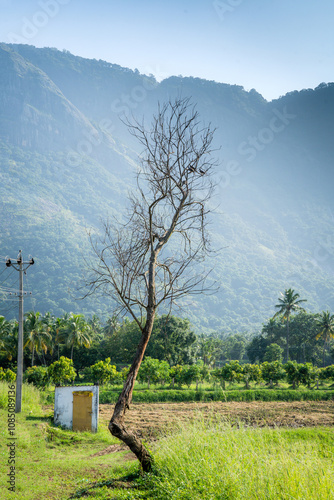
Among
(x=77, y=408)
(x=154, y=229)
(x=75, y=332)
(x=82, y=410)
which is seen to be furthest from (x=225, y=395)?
(x=154, y=229)

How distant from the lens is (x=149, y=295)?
23.1 ft

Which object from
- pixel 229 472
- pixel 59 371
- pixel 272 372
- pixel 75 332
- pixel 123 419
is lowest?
pixel 272 372

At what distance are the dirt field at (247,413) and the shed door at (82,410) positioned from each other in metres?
2.70

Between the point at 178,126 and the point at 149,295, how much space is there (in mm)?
3142

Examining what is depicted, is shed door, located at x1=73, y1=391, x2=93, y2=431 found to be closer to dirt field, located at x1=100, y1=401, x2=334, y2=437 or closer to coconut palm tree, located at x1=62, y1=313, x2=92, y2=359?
dirt field, located at x1=100, y1=401, x2=334, y2=437

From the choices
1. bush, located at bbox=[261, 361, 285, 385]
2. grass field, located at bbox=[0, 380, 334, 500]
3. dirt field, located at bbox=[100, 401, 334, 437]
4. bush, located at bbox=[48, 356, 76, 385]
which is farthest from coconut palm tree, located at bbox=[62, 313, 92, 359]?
grass field, located at bbox=[0, 380, 334, 500]

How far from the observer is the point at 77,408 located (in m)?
17.0

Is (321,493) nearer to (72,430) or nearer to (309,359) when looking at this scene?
(72,430)

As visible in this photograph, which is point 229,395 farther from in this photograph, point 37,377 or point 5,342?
point 5,342

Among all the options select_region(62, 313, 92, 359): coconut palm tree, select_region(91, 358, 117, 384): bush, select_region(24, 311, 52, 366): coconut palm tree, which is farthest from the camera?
select_region(62, 313, 92, 359): coconut palm tree

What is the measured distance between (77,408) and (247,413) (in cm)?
1223

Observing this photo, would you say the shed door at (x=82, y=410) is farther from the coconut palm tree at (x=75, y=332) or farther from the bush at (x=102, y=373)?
the coconut palm tree at (x=75, y=332)

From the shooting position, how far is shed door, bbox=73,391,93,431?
16828 millimetres

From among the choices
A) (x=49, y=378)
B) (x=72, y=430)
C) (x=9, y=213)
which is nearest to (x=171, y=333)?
(x=49, y=378)
